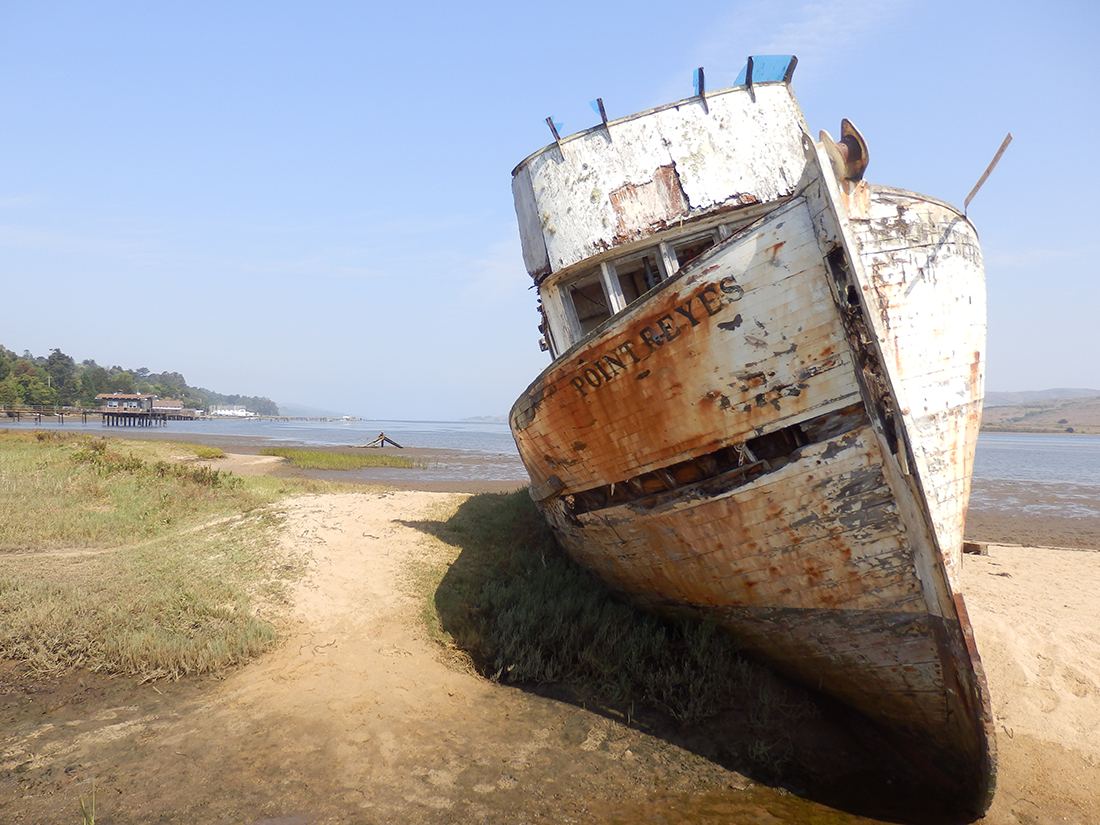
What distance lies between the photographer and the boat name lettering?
373 cm

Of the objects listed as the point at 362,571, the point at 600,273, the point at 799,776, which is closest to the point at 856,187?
the point at 600,273

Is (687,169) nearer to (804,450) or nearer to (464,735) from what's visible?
(804,450)

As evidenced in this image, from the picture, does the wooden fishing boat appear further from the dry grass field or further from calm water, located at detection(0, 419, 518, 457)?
the dry grass field

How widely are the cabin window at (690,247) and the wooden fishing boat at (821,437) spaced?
1441 millimetres

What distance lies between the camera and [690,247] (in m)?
5.58

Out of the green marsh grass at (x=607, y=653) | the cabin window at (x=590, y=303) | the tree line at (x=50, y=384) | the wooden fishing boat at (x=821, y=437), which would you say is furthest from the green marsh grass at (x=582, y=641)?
the tree line at (x=50, y=384)

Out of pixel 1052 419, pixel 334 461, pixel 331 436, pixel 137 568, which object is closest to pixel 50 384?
pixel 331 436

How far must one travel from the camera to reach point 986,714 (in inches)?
136

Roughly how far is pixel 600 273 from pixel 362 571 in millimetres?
3955

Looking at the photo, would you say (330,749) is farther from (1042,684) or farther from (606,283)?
(1042,684)

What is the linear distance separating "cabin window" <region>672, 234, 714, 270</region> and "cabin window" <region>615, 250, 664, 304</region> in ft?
0.68

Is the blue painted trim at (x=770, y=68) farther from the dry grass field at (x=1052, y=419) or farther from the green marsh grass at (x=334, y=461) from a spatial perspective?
the dry grass field at (x=1052, y=419)

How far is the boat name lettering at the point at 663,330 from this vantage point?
373cm

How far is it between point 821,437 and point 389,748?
331 cm
